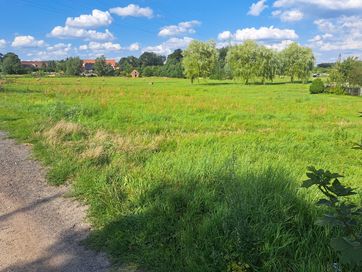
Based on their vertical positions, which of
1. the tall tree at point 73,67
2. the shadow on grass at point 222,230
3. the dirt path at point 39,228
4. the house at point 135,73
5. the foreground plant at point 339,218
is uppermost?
the foreground plant at point 339,218

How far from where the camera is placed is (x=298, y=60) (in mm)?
78125

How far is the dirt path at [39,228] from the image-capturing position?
3.81 metres

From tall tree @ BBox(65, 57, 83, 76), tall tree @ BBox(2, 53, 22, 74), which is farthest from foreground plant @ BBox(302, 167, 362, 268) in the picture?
tall tree @ BBox(65, 57, 83, 76)

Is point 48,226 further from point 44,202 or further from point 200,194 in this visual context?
point 200,194

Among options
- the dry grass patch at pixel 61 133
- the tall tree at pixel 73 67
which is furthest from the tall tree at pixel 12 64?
the dry grass patch at pixel 61 133

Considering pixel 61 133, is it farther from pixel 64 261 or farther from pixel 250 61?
pixel 250 61

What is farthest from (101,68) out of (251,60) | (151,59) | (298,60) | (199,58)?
(298,60)

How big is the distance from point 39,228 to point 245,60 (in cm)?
7057

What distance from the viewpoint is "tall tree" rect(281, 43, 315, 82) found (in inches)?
3064

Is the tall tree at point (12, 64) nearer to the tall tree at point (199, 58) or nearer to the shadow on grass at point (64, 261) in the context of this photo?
the tall tree at point (199, 58)

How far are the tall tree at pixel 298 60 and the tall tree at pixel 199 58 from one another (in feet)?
55.0

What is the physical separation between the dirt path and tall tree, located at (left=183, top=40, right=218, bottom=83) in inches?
2695

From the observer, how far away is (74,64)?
134 meters

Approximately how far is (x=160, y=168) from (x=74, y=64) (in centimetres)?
13697
